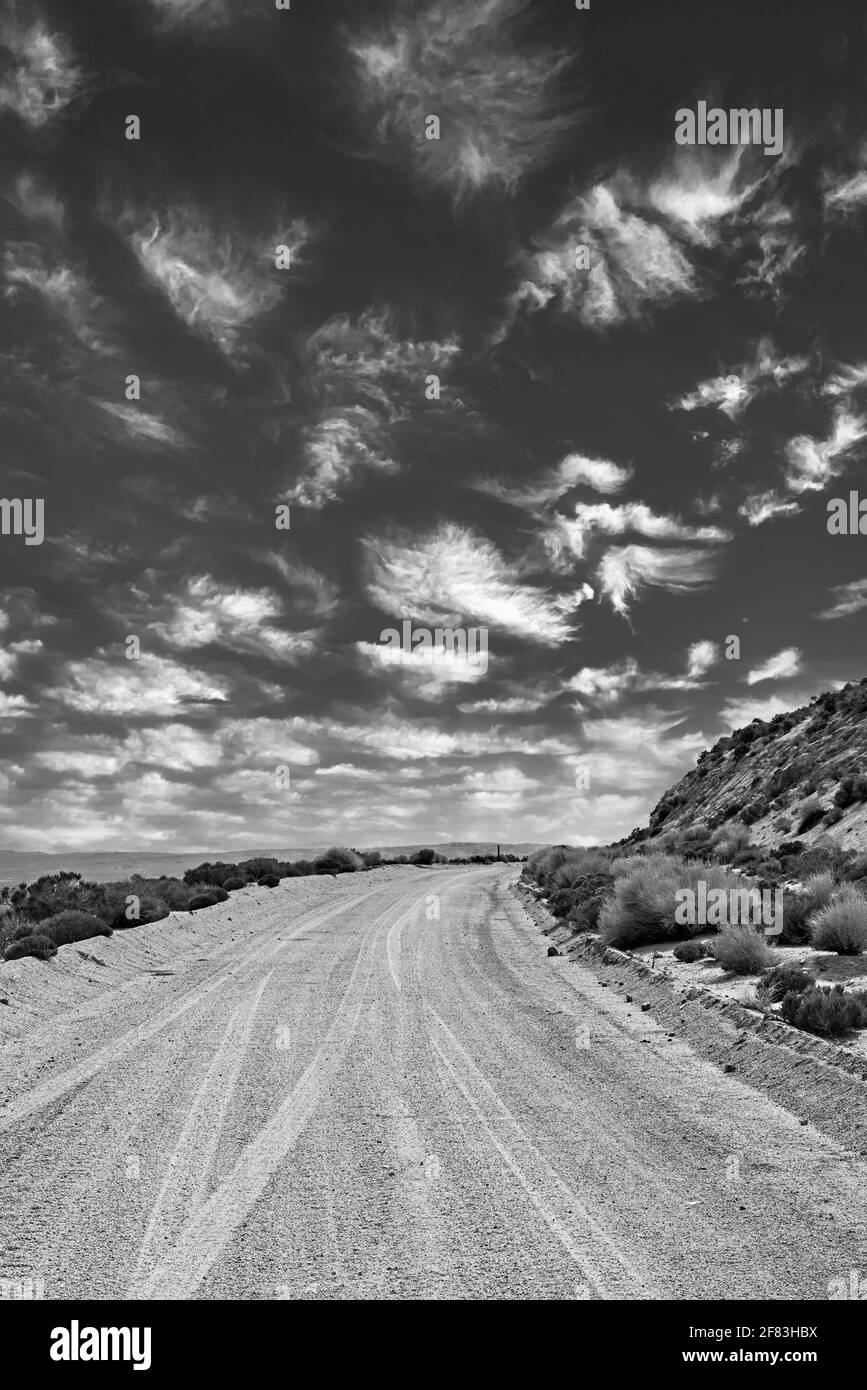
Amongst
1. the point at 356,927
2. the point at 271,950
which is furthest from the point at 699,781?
the point at 271,950

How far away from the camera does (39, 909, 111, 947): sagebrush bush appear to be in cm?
1970

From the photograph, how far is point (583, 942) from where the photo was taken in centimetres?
2144

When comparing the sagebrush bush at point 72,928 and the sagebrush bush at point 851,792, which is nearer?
the sagebrush bush at point 72,928

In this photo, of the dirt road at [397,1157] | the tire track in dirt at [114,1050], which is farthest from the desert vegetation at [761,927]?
the tire track in dirt at [114,1050]

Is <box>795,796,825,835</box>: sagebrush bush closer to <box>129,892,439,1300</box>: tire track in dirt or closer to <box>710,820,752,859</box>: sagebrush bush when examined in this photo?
<box>710,820,752,859</box>: sagebrush bush

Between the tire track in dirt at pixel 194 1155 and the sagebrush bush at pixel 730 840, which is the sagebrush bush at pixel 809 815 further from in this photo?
the tire track in dirt at pixel 194 1155

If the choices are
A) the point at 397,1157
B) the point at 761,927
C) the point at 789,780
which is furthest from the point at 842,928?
the point at 789,780

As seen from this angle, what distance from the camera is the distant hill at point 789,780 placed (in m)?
33.5

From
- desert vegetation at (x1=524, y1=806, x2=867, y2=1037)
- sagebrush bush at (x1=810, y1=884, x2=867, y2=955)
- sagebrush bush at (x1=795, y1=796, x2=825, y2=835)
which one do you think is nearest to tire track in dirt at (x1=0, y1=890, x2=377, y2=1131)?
desert vegetation at (x1=524, y1=806, x2=867, y2=1037)

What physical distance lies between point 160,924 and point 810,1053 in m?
18.8

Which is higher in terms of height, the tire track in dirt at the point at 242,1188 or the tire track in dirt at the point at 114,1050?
the tire track in dirt at the point at 242,1188

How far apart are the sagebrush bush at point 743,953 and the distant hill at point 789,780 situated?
15.1m

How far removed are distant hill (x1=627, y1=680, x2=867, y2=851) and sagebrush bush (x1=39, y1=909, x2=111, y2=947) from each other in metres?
23.5
